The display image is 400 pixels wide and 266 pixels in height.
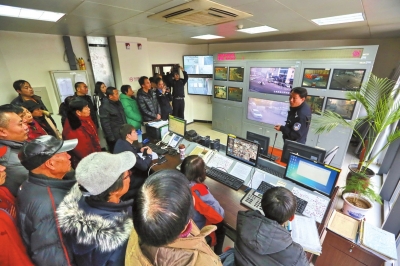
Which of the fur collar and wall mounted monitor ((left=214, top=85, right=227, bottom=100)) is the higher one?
wall mounted monitor ((left=214, top=85, right=227, bottom=100))

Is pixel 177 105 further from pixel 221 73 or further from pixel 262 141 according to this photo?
pixel 262 141

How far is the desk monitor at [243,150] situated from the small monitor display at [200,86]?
153 inches

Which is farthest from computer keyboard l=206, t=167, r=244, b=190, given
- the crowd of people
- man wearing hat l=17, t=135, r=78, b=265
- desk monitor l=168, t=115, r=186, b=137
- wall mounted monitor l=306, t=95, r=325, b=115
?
wall mounted monitor l=306, t=95, r=325, b=115

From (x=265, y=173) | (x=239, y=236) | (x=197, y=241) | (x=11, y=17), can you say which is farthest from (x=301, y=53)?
(x=11, y=17)

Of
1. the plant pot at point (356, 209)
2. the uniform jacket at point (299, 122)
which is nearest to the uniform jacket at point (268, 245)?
the plant pot at point (356, 209)

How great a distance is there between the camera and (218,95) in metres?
5.23

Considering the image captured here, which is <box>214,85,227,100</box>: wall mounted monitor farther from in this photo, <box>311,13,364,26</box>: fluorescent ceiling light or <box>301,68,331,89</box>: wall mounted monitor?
<box>311,13,364,26</box>: fluorescent ceiling light

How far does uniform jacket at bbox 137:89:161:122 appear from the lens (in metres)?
3.62

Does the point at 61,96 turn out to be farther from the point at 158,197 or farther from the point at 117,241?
the point at 158,197

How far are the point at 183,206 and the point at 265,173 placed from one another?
1371mm

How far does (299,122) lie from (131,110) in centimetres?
295

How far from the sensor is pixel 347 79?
3236 millimetres

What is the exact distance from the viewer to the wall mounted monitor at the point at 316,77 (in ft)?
11.2

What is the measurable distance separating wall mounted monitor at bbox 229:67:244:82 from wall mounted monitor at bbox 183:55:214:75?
36.0 inches
